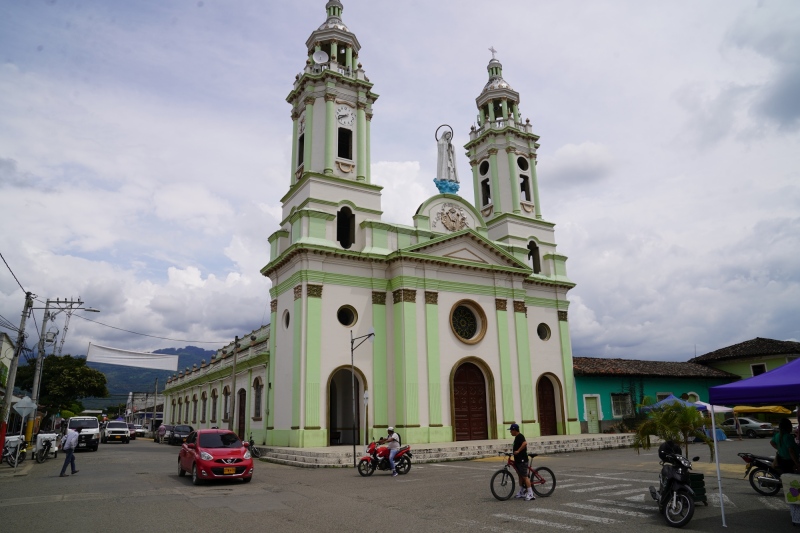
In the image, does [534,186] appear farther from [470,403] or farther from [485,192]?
[470,403]

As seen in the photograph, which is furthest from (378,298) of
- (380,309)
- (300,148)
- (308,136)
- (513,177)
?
(513,177)

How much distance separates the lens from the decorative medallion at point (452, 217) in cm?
3027

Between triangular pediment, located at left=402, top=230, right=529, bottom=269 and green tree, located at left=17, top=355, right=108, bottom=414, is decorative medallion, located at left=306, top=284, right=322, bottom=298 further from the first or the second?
green tree, located at left=17, top=355, right=108, bottom=414

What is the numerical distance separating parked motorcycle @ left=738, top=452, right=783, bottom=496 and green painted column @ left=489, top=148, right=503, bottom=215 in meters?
24.0

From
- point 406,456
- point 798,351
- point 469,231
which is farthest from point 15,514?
point 798,351

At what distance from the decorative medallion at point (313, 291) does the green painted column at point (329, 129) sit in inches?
253

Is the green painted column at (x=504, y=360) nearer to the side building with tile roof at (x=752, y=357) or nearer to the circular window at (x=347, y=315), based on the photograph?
the circular window at (x=347, y=315)

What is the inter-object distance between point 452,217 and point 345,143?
7.24 m

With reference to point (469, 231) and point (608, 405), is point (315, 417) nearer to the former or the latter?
point (469, 231)

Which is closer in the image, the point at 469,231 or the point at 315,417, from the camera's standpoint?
the point at 315,417

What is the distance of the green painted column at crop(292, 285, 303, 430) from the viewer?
24.2 m

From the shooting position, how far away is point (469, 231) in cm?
2986

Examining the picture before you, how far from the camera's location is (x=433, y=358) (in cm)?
2681

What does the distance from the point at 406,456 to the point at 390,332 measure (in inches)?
411
